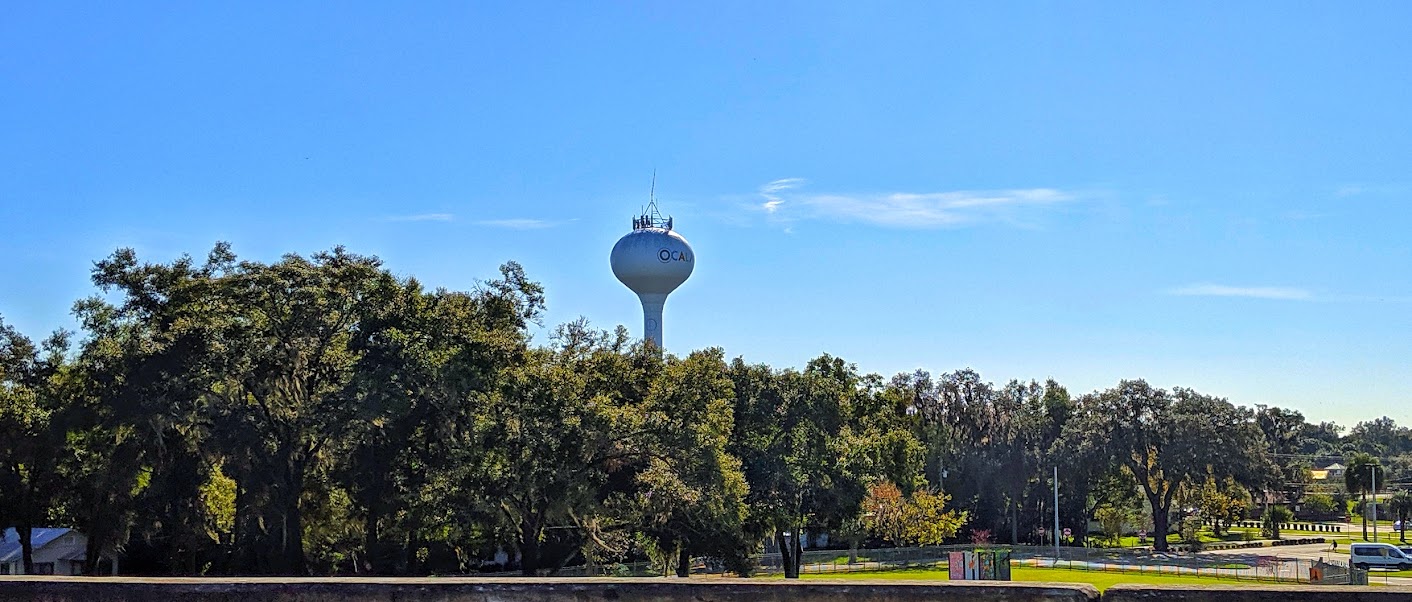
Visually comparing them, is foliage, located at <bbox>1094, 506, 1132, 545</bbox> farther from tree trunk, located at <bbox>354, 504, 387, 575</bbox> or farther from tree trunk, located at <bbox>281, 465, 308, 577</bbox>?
tree trunk, located at <bbox>281, 465, 308, 577</bbox>

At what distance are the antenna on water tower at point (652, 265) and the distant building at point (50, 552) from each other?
6087 centimetres

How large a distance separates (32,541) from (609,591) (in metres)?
33.1

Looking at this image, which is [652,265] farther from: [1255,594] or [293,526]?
[1255,594]

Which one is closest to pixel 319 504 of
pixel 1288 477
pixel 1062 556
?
pixel 1062 556

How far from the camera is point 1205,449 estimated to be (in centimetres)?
7531

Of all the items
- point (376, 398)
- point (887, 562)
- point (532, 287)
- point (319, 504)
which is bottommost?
point (887, 562)

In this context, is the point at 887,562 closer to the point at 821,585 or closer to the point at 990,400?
the point at 990,400

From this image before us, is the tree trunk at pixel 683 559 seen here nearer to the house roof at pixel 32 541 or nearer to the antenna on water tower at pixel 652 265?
the house roof at pixel 32 541

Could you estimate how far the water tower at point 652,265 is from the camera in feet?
317

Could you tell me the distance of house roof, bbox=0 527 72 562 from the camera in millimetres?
36312

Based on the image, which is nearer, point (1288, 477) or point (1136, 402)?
point (1136, 402)

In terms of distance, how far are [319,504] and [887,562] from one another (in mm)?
34124

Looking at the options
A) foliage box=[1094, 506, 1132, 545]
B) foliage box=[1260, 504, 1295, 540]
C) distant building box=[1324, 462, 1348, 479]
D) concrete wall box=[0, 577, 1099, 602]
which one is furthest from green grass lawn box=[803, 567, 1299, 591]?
distant building box=[1324, 462, 1348, 479]

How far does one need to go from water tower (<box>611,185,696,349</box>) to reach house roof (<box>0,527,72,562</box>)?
2349 inches
